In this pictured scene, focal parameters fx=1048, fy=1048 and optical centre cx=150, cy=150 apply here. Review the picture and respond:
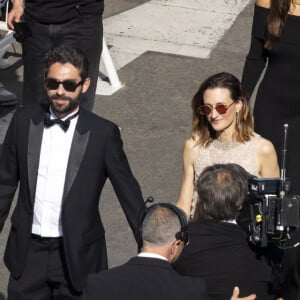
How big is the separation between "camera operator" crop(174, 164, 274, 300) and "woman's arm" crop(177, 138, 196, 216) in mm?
785

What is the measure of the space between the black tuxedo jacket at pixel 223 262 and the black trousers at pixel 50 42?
7.15 ft

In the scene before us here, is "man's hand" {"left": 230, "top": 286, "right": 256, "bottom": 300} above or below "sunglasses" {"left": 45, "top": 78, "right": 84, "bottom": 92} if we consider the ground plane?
below

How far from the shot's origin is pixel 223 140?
18.2 feet

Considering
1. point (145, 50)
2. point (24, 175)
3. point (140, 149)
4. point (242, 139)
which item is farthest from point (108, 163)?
point (145, 50)

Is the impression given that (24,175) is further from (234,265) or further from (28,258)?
(234,265)

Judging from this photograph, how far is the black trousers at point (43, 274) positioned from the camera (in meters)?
5.18

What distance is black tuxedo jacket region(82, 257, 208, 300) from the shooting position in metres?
→ 3.95

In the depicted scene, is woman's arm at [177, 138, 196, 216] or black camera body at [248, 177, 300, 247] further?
woman's arm at [177, 138, 196, 216]

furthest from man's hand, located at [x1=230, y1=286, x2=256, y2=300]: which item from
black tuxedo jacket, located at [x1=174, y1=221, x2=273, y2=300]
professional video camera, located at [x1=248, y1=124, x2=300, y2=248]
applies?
professional video camera, located at [x1=248, y1=124, x2=300, y2=248]

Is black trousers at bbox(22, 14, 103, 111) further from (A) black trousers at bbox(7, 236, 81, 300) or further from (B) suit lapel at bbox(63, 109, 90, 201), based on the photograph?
(A) black trousers at bbox(7, 236, 81, 300)

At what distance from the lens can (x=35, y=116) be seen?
204 inches

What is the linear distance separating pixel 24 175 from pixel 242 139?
117 cm

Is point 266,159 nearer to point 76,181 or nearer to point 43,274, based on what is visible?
point 76,181

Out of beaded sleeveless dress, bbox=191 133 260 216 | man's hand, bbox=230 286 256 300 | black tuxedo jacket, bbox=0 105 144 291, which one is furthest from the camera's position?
beaded sleeveless dress, bbox=191 133 260 216
